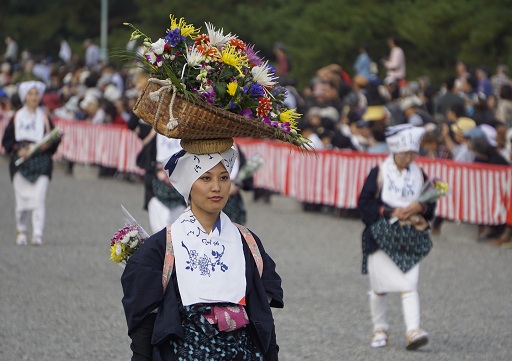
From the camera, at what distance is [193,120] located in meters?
4.80

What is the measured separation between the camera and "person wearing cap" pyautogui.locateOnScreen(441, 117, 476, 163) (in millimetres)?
14727

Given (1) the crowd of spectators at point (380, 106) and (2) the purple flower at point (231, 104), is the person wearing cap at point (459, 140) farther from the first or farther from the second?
(2) the purple flower at point (231, 104)

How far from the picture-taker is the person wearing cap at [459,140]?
14727 mm

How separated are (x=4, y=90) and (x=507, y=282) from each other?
19.2 m

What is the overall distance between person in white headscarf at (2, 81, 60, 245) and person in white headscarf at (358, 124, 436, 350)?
5.33 meters

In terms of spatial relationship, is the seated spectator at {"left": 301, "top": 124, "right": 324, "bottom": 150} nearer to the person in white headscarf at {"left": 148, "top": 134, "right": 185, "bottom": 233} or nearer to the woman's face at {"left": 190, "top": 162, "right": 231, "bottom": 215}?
the person in white headscarf at {"left": 148, "top": 134, "right": 185, "bottom": 233}

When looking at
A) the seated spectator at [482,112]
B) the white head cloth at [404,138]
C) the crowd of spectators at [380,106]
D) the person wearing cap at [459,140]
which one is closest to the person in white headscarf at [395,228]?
the white head cloth at [404,138]

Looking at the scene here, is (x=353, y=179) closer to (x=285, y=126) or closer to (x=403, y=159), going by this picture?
(x=403, y=159)

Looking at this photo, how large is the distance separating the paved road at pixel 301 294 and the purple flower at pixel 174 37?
355cm

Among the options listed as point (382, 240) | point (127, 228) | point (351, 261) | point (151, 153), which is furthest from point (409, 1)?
point (127, 228)

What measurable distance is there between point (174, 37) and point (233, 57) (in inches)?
10.4

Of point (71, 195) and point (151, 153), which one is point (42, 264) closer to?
point (151, 153)

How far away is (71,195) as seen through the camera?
19.2m

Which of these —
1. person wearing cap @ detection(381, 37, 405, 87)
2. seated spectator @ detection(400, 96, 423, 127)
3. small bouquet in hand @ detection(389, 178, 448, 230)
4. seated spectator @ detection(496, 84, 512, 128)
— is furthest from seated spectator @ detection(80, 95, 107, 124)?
small bouquet in hand @ detection(389, 178, 448, 230)
